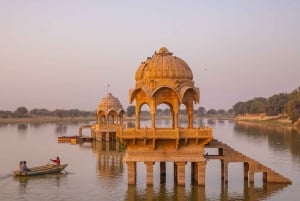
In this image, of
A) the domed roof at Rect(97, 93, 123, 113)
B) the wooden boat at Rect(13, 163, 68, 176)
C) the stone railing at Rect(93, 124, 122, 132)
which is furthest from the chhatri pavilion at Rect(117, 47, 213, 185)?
the stone railing at Rect(93, 124, 122, 132)

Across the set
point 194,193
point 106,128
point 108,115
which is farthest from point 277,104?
point 194,193

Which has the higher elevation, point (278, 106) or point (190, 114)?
point (278, 106)

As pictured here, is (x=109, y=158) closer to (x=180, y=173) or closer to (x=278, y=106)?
(x=180, y=173)

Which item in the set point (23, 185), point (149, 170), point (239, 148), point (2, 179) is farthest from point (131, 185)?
point (239, 148)

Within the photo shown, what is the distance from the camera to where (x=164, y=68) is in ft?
86.9

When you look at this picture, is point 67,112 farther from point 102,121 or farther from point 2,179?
point 2,179

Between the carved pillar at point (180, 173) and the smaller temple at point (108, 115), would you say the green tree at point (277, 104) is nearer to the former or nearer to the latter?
the smaller temple at point (108, 115)

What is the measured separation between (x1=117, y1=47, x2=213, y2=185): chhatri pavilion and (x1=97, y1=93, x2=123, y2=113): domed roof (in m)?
32.8

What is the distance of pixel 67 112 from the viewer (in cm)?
18350

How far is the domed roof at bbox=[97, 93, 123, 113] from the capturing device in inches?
2359

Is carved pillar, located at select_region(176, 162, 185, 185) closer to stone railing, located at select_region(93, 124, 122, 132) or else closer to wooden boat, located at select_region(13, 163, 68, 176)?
wooden boat, located at select_region(13, 163, 68, 176)

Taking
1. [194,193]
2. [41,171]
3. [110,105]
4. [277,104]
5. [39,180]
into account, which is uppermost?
[277,104]

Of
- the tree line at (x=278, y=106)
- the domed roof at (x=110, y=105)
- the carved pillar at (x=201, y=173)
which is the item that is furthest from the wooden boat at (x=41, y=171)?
the tree line at (x=278, y=106)

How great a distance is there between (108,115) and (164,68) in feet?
114
